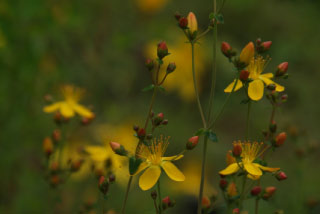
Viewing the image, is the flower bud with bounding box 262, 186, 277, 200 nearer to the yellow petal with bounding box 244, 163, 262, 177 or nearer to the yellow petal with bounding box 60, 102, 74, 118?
the yellow petal with bounding box 244, 163, 262, 177

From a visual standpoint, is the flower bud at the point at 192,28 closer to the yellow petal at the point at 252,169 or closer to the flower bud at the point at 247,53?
the flower bud at the point at 247,53

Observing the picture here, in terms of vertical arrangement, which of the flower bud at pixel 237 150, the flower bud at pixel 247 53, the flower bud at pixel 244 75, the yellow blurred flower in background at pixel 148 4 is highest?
the yellow blurred flower in background at pixel 148 4

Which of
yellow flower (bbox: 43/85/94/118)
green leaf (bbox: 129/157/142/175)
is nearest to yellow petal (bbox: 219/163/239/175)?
green leaf (bbox: 129/157/142/175)

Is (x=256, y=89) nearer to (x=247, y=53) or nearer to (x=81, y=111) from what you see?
(x=247, y=53)

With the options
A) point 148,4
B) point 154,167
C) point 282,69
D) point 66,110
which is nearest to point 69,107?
point 66,110

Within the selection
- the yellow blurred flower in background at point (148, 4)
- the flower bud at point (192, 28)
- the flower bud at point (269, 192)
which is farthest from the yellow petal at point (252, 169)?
the yellow blurred flower in background at point (148, 4)

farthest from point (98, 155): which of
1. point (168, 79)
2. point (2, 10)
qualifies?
point (168, 79)

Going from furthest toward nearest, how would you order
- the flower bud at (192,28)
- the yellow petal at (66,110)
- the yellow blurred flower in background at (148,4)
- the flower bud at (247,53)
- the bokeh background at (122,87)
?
the yellow blurred flower in background at (148,4)
the bokeh background at (122,87)
the yellow petal at (66,110)
the flower bud at (192,28)
the flower bud at (247,53)
